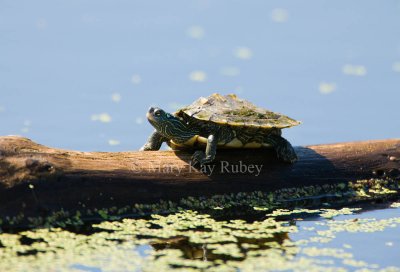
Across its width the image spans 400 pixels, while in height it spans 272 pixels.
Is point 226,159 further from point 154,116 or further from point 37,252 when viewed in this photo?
point 37,252

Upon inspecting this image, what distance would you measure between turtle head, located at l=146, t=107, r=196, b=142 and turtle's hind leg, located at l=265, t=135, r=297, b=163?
64cm

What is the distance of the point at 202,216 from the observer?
6953 mm

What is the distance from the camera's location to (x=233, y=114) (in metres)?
7.46

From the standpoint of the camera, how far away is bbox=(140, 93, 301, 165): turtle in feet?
24.0

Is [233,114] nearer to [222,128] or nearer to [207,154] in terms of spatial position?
[222,128]

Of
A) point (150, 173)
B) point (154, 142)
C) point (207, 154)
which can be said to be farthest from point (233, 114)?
point (150, 173)

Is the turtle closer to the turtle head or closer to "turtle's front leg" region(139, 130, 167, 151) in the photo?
the turtle head

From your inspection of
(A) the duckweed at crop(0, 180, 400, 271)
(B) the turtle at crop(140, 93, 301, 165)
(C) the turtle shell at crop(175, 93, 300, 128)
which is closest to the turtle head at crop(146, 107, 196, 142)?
(B) the turtle at crop(140, 93, 301, 165)

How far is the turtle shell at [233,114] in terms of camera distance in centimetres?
736

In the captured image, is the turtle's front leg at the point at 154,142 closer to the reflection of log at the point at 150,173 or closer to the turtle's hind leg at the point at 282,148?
the reflection of log at the point at 150,173

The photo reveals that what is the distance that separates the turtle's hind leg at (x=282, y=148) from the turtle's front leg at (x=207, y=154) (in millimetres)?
484

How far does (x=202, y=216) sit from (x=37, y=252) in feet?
4.69

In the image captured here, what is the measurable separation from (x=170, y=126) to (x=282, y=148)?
0.91 m

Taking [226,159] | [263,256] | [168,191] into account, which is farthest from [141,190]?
[263,256]
